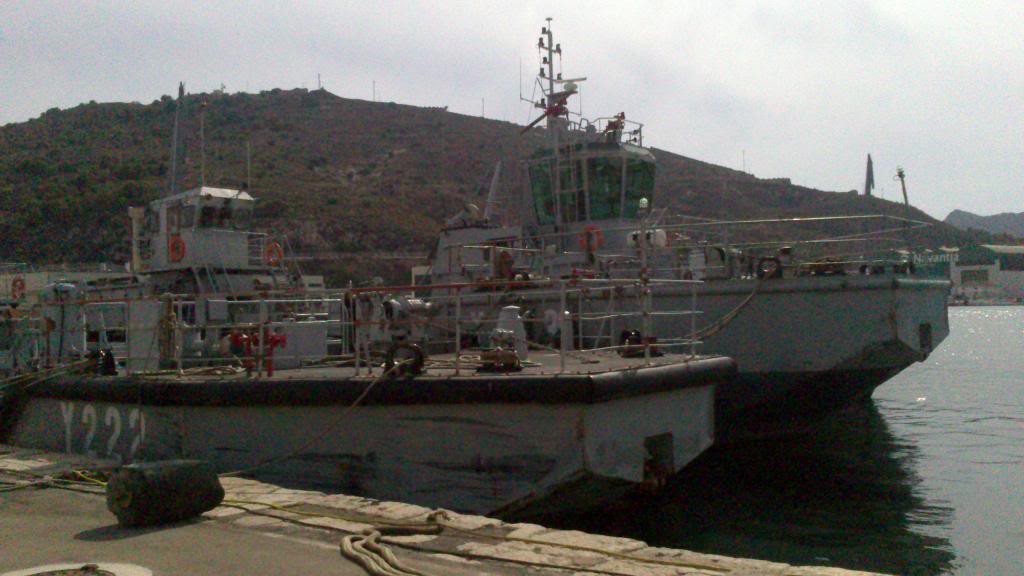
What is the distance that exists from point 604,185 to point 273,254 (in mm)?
5660

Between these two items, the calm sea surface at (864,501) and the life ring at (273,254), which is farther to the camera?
the life ring at (273,254)

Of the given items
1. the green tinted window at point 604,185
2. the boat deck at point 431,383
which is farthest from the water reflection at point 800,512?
the green tinted window at point 604,185

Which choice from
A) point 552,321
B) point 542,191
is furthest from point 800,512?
point 542,191

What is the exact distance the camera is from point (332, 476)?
773 centimetres

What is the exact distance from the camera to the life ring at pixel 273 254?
14.6 meters

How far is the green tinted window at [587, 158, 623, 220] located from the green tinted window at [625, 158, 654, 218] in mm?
201

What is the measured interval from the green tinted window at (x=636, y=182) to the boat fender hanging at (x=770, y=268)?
4.21m

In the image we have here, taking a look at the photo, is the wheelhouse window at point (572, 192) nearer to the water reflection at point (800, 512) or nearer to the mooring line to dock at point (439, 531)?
the water reflection at point (800, 512)

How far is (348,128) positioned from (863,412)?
79.7 meters

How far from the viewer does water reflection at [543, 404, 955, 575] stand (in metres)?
7.60

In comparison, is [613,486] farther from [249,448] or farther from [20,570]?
[20,570]

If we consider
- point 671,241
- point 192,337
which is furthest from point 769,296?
point 192,337

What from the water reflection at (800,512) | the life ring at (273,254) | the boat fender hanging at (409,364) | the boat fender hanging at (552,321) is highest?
the life ring at (273,254)

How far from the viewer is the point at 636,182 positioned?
15492 mm
